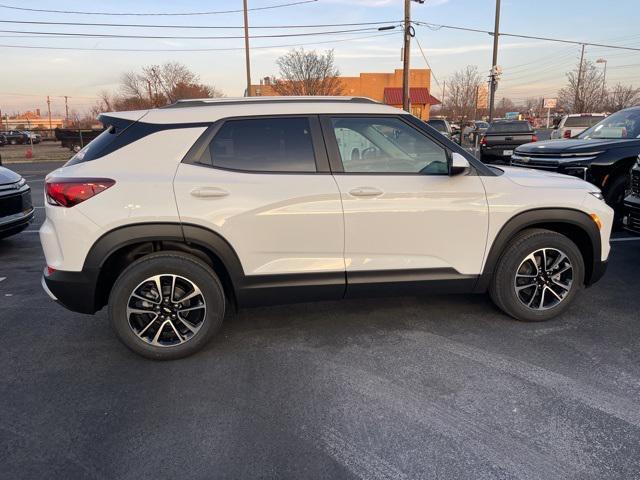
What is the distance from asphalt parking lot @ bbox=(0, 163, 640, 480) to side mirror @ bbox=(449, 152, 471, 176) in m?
1.32

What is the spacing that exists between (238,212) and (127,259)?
961 mm

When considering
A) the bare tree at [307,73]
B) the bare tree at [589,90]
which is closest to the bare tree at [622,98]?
the bare tree at [589,90]

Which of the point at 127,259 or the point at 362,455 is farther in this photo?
the point at 127,259

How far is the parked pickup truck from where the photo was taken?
1564 cm

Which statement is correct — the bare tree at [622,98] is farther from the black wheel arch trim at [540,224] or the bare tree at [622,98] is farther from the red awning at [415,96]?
the black wheel arch trim at [540,224]

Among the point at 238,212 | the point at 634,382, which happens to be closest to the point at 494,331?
the point at 634,382

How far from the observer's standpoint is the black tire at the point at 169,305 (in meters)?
3.37

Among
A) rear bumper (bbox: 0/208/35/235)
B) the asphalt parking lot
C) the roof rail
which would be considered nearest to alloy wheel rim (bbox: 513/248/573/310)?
the asphalt parking lot

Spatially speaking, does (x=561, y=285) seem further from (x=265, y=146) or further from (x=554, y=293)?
(x=265, y=146)

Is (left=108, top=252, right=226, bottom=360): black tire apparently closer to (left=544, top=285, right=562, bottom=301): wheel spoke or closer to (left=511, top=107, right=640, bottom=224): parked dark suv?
(left=544, top=285, right=562, bottom=301): wheel spoke

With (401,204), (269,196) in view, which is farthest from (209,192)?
(401,204)

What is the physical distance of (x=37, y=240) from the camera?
7508 mm

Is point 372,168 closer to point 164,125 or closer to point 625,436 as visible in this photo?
point 164,125

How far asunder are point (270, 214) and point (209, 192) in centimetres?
45
